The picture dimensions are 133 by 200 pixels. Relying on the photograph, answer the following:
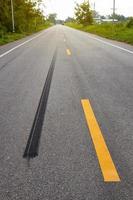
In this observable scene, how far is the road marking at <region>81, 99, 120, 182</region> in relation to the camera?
3263 millimetres

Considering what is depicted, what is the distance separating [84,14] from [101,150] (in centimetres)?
7564

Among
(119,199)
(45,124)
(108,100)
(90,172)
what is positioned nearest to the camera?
(119,199)

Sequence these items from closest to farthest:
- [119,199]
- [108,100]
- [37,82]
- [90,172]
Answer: [119,199] < [90,172] < [108,100] < [37,82]

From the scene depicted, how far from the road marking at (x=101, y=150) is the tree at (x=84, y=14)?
71288 millimetres

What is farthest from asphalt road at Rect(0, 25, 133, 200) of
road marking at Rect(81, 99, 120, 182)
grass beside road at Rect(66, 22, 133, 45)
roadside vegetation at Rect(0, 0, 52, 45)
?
roadside vegetation at Rect(0, 0, 52, 45)

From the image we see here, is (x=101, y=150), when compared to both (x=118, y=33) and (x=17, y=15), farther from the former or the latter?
Result: (x=17, y=15)

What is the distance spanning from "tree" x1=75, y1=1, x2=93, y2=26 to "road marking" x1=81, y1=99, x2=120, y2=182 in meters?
71.3

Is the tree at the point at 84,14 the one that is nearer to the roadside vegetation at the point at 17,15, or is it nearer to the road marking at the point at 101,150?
the roadside vegetation at the point at 17,15

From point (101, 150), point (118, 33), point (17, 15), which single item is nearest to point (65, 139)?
point (101, 150)

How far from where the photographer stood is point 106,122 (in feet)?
16.0

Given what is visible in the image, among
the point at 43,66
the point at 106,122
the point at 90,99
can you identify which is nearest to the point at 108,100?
the point at 90,99

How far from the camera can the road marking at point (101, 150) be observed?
326 centimetres

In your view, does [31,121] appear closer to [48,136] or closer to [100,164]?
[48,136]

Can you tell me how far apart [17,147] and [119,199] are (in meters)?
1.66
